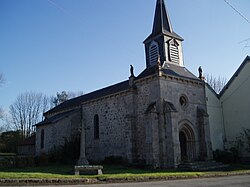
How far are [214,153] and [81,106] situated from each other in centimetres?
1482

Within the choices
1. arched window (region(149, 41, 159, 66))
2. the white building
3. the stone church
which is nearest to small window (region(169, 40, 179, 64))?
the stone church

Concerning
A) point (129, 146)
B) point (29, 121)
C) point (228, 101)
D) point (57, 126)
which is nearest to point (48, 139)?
point (57, 126)

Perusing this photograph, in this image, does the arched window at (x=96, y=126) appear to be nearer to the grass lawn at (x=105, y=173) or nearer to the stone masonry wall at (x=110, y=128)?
the stone masonry wall at (x=110, y=128)

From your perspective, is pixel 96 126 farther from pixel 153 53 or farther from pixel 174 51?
pixel 174 51

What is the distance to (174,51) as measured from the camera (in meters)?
22.7

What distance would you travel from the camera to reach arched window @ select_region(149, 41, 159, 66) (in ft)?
73.5

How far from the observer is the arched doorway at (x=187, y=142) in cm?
2066

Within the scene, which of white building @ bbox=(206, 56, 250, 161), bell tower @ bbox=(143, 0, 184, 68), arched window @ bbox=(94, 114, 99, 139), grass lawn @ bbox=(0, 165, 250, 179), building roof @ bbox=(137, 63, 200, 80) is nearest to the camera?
grass lawn @ bbox=(0, 165, 250, 179)

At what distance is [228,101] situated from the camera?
82.2 ft

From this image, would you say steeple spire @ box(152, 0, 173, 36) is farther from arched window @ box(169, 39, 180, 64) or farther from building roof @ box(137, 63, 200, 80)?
building roof @ box(137, 63, 200, 80)

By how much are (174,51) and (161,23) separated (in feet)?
9.94

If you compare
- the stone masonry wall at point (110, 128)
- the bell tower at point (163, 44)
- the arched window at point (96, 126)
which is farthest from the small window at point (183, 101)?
the arched window at point (96, 126)

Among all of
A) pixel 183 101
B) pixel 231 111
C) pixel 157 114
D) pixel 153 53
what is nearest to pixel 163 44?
pixel 153 53

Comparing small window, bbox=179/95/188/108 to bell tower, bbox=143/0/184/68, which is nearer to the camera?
small window, bbox=179/95/188/108
